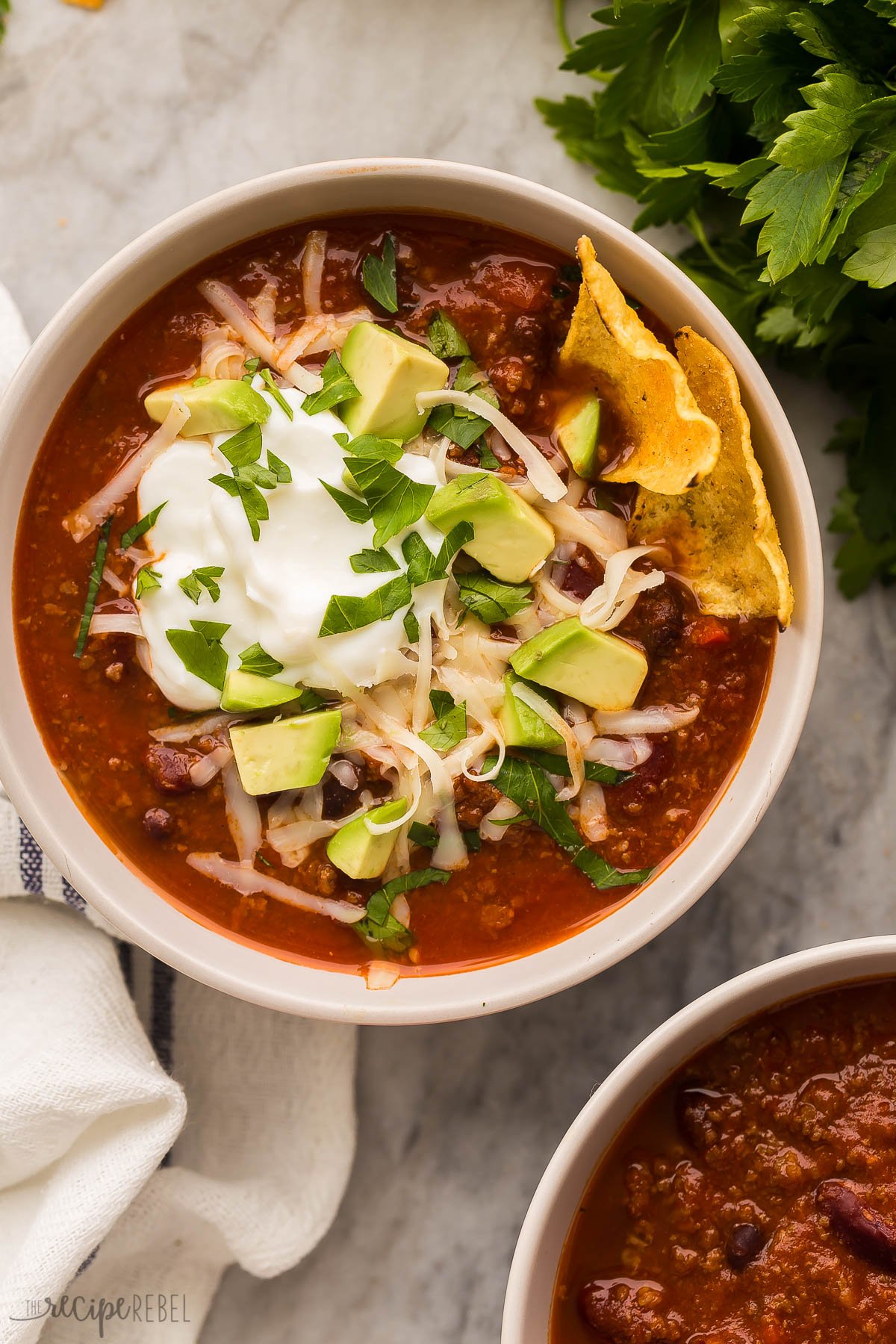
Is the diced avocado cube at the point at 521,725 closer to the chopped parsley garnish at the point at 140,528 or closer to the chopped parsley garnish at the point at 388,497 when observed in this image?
the chopped parsley garnish at the point at 388,497

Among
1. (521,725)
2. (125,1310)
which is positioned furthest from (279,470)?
(125,1310)

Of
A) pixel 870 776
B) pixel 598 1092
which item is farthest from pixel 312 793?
pixel 870 776

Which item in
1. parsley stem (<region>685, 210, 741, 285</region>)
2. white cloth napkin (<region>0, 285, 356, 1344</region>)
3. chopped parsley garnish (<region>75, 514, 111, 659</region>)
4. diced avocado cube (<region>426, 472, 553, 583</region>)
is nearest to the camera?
diced avocado cube (<region>426, 472, 553, 583</region>)

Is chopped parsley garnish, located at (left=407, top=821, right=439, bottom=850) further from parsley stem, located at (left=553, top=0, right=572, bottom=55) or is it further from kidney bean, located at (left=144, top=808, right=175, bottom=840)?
parsley stem, located at (left=553, top=0, right=572, bottom=55)

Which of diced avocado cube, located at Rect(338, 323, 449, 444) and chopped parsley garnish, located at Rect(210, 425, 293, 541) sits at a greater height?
diced avocado cube, located at Rect(338, 323, 449, 444)

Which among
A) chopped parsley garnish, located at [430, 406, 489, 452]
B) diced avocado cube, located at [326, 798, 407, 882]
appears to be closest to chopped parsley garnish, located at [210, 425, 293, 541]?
chopped parsley garnish, located at [430, 406, 489, 452]

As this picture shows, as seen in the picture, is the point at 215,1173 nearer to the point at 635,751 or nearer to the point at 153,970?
the point at 153,970

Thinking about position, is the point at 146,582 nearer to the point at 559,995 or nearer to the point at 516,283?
the point at 516,283
